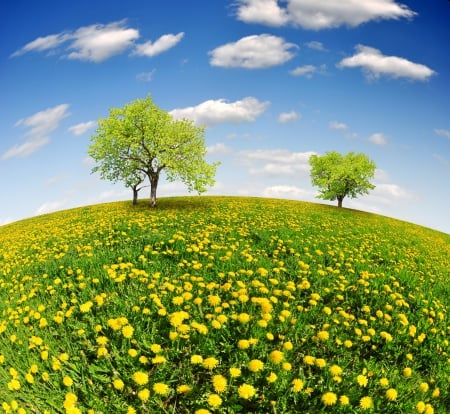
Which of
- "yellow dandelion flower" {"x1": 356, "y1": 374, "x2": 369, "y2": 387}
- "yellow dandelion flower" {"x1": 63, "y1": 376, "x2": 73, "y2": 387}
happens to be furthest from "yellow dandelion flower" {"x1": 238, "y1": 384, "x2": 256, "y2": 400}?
"yellow dandelion flower" {"x1": 63, "y1": 376, "x2": 73, "y2": 387}

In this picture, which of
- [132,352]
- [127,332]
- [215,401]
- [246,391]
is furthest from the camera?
[127,332]

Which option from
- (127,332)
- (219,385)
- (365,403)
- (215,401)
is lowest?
(365,403)

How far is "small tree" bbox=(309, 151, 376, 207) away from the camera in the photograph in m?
36.3

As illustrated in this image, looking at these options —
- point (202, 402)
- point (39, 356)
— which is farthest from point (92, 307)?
point (202, 402)

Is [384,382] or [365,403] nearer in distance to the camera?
[365,403]

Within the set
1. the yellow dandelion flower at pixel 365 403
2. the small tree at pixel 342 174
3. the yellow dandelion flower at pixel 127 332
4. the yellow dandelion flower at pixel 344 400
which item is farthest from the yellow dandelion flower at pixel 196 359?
the small tree at pixel 342 174

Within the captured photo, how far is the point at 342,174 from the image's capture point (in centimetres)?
3622

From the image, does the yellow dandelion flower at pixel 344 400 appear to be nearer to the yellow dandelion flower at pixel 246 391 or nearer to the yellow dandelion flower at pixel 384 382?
the yellow dandelion flower at pixel 384 382

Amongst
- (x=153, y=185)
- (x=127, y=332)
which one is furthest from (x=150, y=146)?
(x=127, y=332)

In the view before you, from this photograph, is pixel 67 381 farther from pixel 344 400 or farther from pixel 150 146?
pixel 150 146

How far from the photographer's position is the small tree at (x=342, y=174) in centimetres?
3631

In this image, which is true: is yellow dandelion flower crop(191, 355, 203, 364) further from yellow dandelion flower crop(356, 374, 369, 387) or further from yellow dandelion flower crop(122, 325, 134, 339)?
yellow dandelion flower crop(356, 374, 369, 387)

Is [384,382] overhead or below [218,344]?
below

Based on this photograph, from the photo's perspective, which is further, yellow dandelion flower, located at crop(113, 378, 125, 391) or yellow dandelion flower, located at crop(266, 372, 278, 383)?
yellow dandelion flower, located at crop(113, 378, 125, 391)
